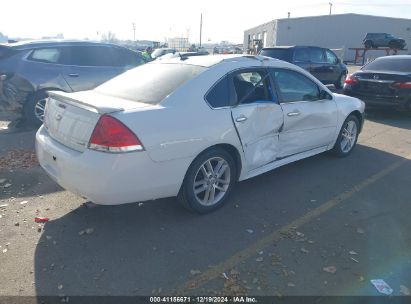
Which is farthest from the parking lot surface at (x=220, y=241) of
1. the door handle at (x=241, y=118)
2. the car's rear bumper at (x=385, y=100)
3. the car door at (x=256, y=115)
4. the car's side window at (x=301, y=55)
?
the car's side window at (x=301, y=55)

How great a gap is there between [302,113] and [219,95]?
1.46m

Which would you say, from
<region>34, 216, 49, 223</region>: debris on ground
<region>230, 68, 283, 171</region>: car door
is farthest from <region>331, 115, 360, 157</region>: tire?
<region>34, 216, 49, 223</region>: debris on ground

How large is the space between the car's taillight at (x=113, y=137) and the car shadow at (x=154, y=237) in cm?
91

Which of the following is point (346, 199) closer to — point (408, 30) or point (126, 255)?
point (126, 255)

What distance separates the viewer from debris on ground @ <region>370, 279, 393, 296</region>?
282 cm

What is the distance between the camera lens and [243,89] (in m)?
4.17

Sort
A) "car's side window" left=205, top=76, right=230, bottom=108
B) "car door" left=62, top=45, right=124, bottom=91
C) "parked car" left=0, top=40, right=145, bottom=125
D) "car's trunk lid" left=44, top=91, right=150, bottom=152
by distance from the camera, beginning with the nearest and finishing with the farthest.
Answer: "car's trunk lid" left=44, top=91, right=150, bottom=152, "car's side window" left=205, top=76, right=230, bottom=108, "parked car" left=0, top=40, right=145, bottom=125, "car door" left=62, top=45, right=124, bottom=91

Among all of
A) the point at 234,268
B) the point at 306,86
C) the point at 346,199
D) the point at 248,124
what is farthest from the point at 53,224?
Answer: the point at 306,86

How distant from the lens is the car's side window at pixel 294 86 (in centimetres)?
460

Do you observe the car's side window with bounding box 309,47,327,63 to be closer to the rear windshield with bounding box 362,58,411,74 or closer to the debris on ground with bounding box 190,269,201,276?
the rear windshield with bounding box 362,58,411,74

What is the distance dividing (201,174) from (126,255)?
115cm

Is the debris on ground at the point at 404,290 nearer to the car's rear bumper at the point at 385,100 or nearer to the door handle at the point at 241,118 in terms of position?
the door handle at the point at 241,118

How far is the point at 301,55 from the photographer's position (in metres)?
12.8

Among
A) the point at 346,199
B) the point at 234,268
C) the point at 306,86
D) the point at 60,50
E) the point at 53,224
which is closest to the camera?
the point at 234,268
